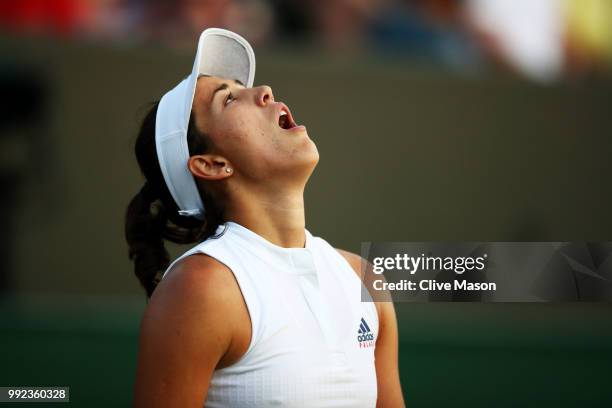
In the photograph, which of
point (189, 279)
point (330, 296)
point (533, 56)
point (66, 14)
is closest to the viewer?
point (189, 279)

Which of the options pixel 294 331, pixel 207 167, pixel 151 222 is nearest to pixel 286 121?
pixel 207 167

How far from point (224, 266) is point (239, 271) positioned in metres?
0.03

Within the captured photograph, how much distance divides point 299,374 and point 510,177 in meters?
3.30

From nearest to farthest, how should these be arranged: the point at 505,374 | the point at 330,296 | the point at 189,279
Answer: the point at 189,279 → the point at 330,296 → the point at 505,374

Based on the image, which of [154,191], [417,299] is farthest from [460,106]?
[154,191]

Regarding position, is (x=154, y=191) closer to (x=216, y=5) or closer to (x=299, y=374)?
(x=299, y=374)

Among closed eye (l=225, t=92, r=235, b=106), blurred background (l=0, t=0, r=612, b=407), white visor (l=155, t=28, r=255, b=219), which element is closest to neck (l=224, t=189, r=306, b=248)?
white visor (l=155, t=28, r=255, b=219)

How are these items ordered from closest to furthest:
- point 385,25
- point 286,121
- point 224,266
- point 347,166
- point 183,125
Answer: point 224,266 → point 183,125 → point 286,121 → point 347,166 → point 385,25

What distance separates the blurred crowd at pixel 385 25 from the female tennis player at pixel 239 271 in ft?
A: 8.47

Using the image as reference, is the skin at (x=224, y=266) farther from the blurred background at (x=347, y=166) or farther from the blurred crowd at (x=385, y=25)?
the blurred crowd at (x=385, y=25)

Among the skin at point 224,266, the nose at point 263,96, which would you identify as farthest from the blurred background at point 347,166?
the nose at point 263,96

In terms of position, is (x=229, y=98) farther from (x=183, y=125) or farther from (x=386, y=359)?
(x=386, y=359)

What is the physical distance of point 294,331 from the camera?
191cm

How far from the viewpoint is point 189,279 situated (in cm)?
183
